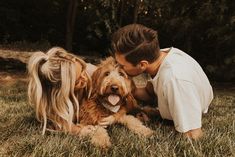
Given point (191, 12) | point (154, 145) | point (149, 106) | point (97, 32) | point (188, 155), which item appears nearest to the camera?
point (188, 155)

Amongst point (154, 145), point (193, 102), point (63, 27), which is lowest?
point (63, 27)

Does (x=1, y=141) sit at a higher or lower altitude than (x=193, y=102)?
lower

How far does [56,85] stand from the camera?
4109mm

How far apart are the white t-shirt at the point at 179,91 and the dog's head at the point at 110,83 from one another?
0.34m

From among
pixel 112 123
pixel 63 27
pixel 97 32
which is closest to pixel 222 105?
pixel 112 123

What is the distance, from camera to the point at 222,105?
6047 millimetres

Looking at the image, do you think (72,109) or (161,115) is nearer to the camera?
(72,109)

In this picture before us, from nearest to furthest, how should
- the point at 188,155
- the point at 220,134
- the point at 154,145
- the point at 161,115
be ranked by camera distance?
1. the point at 188,155
2. the point at 154,145
3. the point at 220,134
4. the point at 161,115

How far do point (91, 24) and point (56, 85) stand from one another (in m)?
6.82

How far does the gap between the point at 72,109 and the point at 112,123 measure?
0.41 metres

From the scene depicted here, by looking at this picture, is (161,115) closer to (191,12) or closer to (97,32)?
(191,12)

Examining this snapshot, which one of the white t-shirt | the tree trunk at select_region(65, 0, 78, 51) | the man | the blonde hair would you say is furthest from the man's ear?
the tree trunk at select_region(65, 0, 78, 51)

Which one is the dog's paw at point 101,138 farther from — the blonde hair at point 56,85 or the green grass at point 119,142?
the blonde hair at point 56,85

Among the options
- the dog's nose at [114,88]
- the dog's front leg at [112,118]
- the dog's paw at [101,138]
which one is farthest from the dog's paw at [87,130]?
the dog's nose at [114,88]
